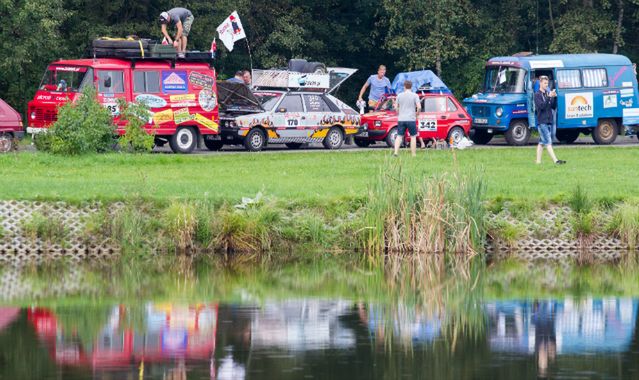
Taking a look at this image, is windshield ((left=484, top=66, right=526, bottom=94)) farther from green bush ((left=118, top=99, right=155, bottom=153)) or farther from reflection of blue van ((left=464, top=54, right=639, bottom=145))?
green bush ((left=118, top=99, right=155, bottom=153))

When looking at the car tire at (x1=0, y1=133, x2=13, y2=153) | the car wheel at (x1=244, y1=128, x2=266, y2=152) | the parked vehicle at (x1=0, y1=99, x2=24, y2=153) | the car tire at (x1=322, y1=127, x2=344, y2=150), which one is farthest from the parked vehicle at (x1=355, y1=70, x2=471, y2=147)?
the car tire at (x1=0, y1=133, x2=13, y2=153)

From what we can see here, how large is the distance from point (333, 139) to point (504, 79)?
5323 millimetres

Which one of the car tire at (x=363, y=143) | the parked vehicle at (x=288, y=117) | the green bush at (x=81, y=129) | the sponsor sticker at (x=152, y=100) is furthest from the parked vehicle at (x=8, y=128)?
the car tire at (x=363, y=143)

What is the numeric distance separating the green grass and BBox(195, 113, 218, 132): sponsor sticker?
1.58 metres

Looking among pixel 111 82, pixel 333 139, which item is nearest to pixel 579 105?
pixel 333 139

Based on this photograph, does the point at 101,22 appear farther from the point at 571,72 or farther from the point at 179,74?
the point at 571,72

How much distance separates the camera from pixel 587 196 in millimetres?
25453

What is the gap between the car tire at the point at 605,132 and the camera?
40.1 m

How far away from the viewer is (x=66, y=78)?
113 ft

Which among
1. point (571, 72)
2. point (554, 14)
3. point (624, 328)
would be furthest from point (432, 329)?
point (554, 14)

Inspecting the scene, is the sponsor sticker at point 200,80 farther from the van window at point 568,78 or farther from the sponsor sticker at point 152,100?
the van window at point 568,78

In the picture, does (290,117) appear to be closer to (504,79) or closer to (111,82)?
(111,82)

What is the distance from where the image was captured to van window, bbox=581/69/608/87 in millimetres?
39619

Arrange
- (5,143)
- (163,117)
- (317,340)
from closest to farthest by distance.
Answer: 1. (317,340)
2. (5,143)
3. (163,117)
